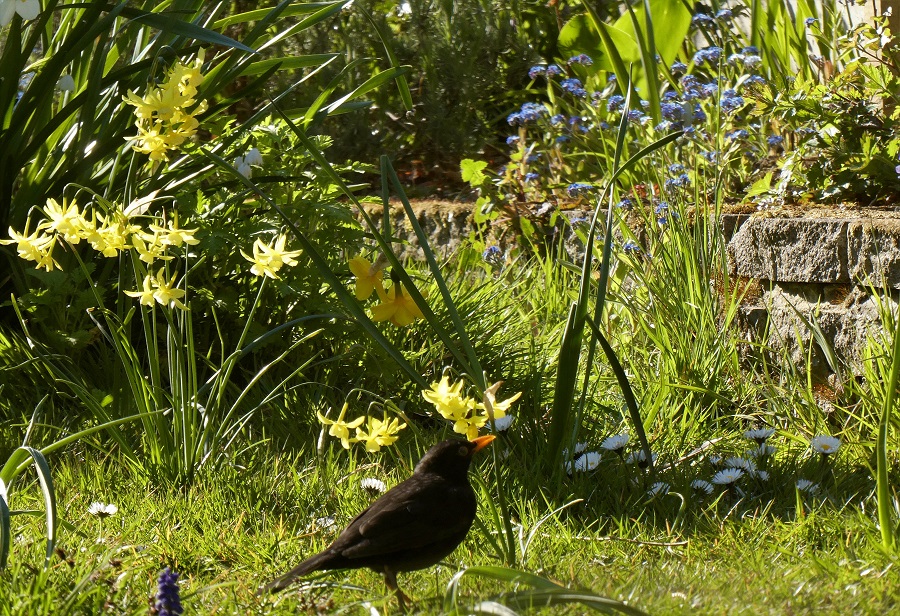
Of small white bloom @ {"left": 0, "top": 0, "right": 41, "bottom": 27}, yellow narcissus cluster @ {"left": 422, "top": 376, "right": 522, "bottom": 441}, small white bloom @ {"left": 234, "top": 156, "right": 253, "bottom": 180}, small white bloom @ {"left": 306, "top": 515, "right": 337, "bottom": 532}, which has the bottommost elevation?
small white bloom @ {"left": 306, "top": 515, "right": 337, "bottom": 532}

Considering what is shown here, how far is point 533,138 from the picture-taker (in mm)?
5383

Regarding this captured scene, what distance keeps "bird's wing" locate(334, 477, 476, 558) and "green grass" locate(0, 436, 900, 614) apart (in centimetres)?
9

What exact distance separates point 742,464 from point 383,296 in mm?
1088

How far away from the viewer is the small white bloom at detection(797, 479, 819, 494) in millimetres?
2461

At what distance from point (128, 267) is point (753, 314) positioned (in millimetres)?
2010

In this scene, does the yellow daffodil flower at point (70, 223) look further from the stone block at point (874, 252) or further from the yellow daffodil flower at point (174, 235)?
the stone block at point (874, 252)

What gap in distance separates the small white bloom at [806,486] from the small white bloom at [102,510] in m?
1.60

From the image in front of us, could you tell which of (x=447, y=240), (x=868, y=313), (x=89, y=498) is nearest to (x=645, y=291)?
(x=868, y=313)

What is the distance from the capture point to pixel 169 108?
2012mm

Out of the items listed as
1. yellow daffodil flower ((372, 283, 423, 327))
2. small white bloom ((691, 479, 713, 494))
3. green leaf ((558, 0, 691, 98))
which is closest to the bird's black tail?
yellow daffodil flower ((372, 283, 423, 327))

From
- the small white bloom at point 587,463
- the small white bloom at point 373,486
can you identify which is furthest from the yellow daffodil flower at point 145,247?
the small white bloom at point 587,463

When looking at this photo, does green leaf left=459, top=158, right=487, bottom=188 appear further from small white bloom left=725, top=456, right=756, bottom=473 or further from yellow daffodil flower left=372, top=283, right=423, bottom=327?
yellow daffodil flower left=372, top=283, right=423, bottom=327

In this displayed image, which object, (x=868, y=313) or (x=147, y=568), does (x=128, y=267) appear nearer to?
(x=147, y=568)

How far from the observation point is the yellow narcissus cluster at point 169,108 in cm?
200
